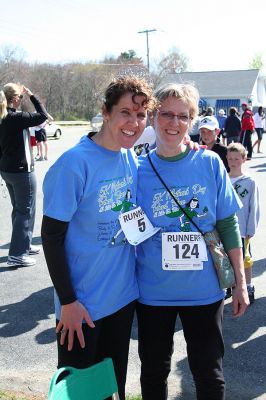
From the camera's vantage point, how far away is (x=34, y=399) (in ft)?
9.70

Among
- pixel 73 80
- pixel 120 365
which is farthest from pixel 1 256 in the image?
pixel 73 80

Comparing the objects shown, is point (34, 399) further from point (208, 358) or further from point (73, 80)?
point (73, 80)

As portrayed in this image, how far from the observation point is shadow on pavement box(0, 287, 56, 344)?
405 centimetres

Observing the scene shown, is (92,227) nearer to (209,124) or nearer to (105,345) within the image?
(105,345)

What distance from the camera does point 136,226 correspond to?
2.20 meters

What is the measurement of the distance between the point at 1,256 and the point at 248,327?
344 centimetres

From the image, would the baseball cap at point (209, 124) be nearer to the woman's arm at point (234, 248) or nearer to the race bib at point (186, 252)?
the woman's arm at point (234, 248)

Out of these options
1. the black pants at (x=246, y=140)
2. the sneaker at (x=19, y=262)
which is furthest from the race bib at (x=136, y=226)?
the black pants at (x=246, y=140)

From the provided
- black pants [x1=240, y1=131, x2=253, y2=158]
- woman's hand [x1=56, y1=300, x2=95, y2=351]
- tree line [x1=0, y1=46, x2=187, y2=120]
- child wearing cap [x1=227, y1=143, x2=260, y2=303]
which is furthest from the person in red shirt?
tree line [x1=0, y1=46, x2=187, y2=120]

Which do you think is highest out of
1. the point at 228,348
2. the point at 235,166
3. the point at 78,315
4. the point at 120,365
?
the point at 235,166

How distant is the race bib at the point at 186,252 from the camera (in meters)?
2.27

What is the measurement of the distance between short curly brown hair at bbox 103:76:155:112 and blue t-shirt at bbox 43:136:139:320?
8.0 inches

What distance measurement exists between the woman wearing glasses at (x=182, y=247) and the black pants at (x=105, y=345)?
5.5 inches

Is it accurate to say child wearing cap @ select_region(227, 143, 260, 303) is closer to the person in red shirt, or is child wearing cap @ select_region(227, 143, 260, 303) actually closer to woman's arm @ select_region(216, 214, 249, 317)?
woman's arm @ select_region(216, 214, 249, 317)
